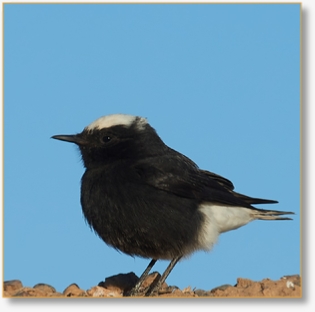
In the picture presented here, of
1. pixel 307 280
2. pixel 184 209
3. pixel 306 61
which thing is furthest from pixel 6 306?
pixel 306 61

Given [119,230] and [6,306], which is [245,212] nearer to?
[119,230]

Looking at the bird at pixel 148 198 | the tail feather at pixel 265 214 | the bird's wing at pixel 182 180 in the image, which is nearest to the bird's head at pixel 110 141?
the bird at pixel 148 198

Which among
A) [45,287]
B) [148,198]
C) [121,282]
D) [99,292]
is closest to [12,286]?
[45,287]

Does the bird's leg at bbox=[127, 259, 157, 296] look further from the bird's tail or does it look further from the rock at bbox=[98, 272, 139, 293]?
the bird's tail

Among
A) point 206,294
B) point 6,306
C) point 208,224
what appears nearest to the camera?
point 6,306

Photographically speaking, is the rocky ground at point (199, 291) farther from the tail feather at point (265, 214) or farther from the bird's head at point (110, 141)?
the bird's head at point (110, 141)

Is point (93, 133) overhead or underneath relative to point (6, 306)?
overhead

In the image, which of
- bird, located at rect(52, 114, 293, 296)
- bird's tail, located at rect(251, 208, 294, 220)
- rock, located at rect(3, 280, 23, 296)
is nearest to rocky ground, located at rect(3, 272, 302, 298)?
rock, located at rect(3, 280, 23, 296)

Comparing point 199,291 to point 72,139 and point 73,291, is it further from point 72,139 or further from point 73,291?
point 72,139

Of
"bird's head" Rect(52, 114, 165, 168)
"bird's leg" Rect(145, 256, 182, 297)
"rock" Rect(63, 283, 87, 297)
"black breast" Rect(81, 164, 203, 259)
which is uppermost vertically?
"bird's head" Rect(52, 114, 165, 168)
